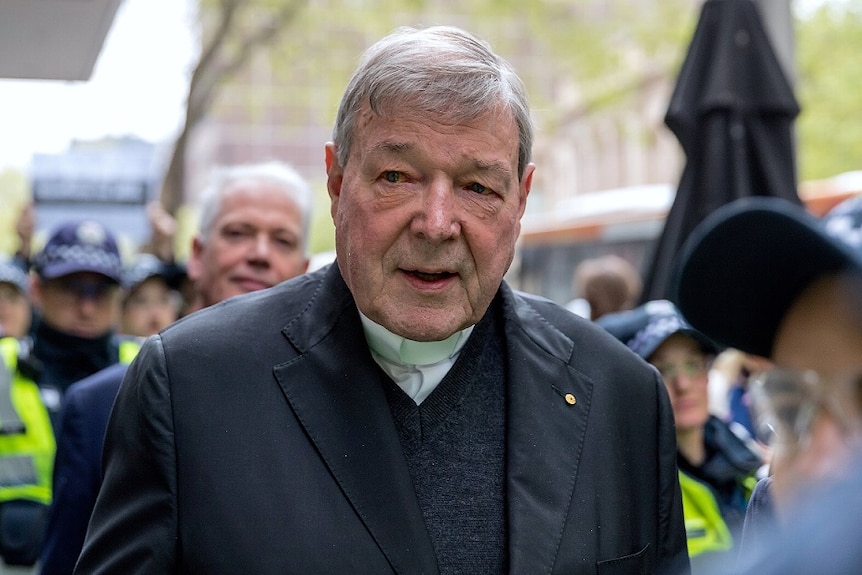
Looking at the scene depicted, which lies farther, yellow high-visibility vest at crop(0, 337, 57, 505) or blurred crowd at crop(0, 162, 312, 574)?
yellow high-visibility vest at crop(0, 337, 57, 505)

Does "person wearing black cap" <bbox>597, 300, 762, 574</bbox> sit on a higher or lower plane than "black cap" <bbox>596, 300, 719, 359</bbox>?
lower

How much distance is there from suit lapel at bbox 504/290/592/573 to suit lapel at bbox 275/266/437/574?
8.4 inches

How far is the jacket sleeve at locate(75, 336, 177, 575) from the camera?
97.7 inches

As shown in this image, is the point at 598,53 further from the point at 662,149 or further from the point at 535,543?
the point at 662,149

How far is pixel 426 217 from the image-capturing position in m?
2.60

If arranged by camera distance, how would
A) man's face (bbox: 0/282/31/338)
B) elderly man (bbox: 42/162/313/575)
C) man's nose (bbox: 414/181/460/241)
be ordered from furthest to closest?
man's face (bbox: 0/282/31/338) < elderly man (bbox: 42/162/313/575) < man's nose (bbox: 414/181/460/241)

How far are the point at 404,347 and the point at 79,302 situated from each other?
285 cm

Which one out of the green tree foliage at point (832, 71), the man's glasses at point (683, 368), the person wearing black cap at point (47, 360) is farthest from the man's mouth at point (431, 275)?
the green tree foliage at point (832, 71)

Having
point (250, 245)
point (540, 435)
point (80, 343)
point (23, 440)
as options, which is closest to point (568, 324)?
point (540, 435)

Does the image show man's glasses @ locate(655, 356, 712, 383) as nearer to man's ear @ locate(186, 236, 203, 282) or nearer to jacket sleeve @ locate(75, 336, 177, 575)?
man's ear @ locate(186, 236, 203, 282)

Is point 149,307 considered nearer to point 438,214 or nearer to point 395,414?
point 395,414

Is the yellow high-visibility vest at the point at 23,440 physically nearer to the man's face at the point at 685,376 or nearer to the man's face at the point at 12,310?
the man's face at the point at 685,376

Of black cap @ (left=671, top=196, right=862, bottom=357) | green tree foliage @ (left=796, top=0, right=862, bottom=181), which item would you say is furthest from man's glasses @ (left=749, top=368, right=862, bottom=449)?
green tree foliage @ (left=796, top=0, right=862, bottom=181)

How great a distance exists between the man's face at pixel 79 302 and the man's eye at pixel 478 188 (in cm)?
291
